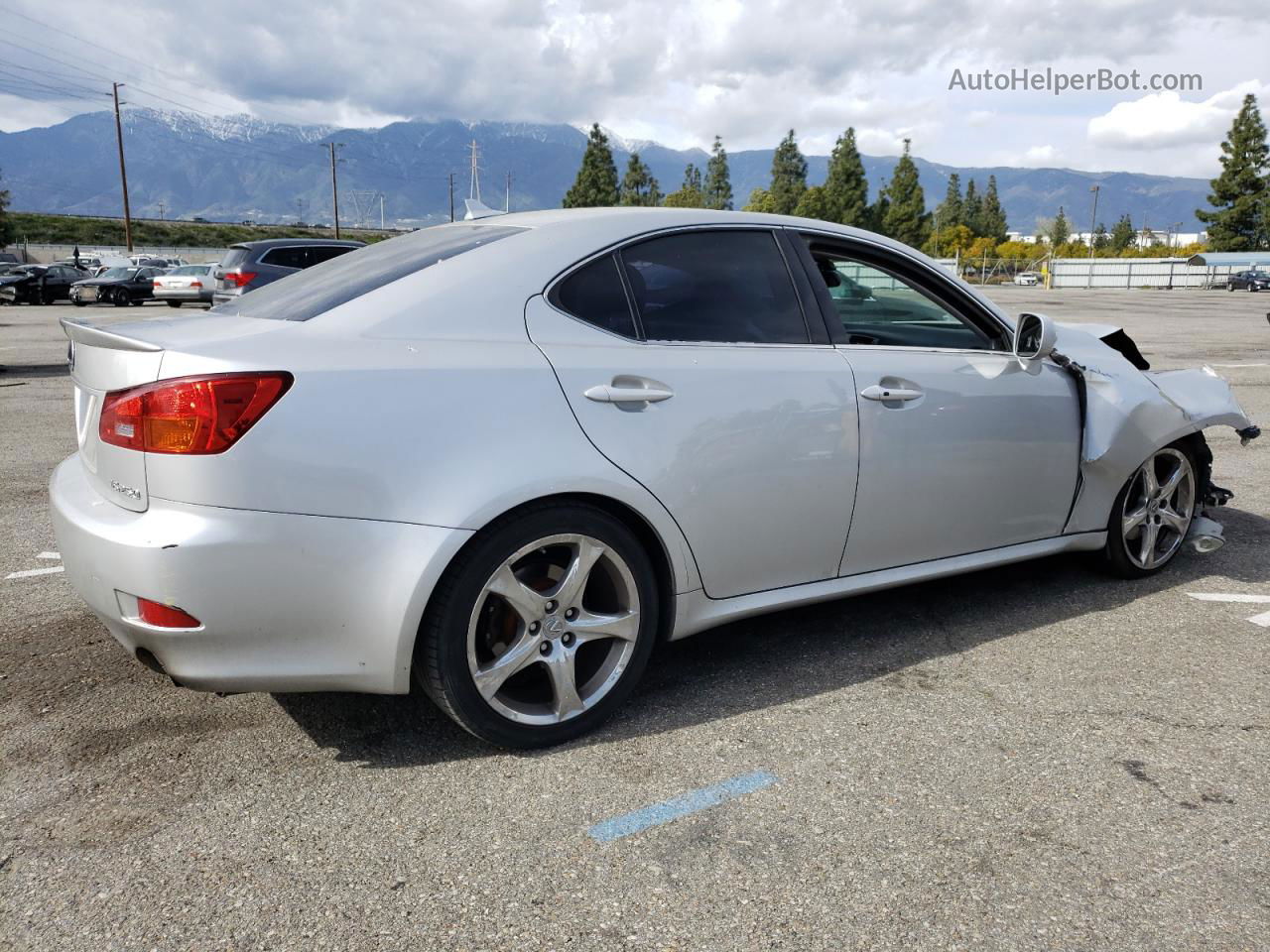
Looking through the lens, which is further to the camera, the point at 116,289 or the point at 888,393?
the point at 116,289

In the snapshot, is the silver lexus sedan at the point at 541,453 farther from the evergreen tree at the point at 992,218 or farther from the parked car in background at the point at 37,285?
the evergreen tree at the point at 992,218

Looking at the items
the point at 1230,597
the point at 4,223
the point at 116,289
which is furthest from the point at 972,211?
the point at 1230,597

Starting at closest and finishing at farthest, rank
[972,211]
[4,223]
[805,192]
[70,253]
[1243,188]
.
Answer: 1. [4,223]
2. [70,253]
3. [1243,188]
4. [805,192]
5. [972,211]

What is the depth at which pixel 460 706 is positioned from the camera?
279 cm

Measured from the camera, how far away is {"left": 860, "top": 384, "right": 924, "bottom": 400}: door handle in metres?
3.40

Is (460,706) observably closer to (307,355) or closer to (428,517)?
(428,517)

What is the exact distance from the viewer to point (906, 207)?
85.9m

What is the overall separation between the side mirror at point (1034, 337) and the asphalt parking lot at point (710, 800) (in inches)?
41.4

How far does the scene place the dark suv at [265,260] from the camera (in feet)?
54.6

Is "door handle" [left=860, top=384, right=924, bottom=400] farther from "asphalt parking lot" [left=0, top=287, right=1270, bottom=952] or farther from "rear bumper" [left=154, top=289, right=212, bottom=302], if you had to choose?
"rear bumper" [left=154, top=289, right=212, bottom=302]

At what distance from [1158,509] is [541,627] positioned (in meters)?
3.05

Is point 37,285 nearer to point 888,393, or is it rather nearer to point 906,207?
point 888,393

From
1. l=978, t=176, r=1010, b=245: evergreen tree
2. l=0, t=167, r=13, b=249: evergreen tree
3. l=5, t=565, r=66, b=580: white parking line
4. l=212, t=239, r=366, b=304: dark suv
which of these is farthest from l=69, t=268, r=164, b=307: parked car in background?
l=978, t=176, r=1010, b=245: evergreen tree

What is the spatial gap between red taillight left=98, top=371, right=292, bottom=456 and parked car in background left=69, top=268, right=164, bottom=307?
3154 cm
